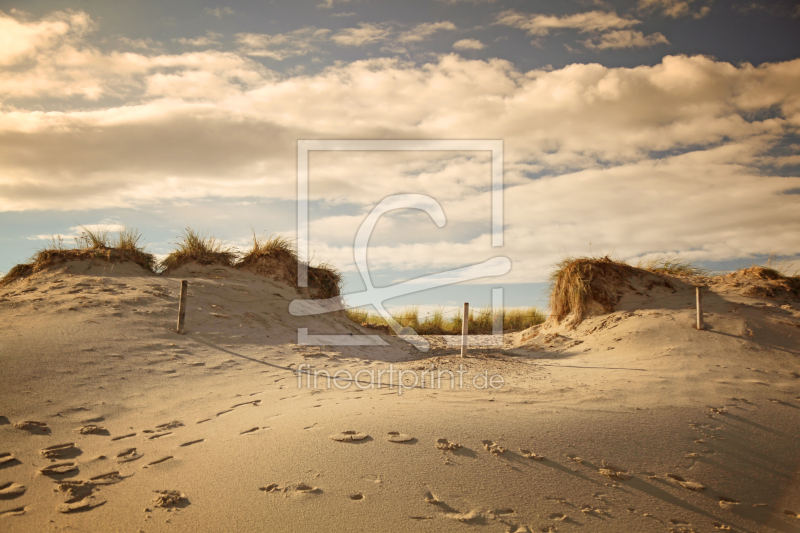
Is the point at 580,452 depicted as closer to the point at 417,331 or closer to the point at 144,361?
the point at 144,361

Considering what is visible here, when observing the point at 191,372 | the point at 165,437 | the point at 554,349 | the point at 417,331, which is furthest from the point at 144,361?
the point at 417,331

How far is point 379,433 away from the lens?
410 cm

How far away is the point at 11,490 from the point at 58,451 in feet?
2.32

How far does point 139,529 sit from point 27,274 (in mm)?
10504

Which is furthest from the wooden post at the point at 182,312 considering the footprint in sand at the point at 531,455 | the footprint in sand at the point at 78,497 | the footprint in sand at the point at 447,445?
the footprint in sand at the point at 531,455

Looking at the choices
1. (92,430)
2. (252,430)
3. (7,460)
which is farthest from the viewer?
Answer: (92,430)

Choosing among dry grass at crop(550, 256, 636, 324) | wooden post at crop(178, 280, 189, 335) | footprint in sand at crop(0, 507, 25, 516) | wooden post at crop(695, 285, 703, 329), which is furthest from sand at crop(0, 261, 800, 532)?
dry grass at crop(550, 256, 636, 324)

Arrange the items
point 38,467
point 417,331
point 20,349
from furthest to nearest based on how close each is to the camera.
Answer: point 417,331
point 20,349
point 38,467

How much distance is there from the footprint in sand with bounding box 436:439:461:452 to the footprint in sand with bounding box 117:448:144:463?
8.53 feet

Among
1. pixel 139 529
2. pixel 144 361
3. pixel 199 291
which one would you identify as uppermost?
pixel 199 291

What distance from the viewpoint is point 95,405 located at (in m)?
5.30

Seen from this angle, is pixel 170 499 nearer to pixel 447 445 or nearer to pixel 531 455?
pixel 447 445

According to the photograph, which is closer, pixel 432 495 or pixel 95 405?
pixel 432 495

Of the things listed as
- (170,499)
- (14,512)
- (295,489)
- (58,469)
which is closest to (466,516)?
(295,489)
